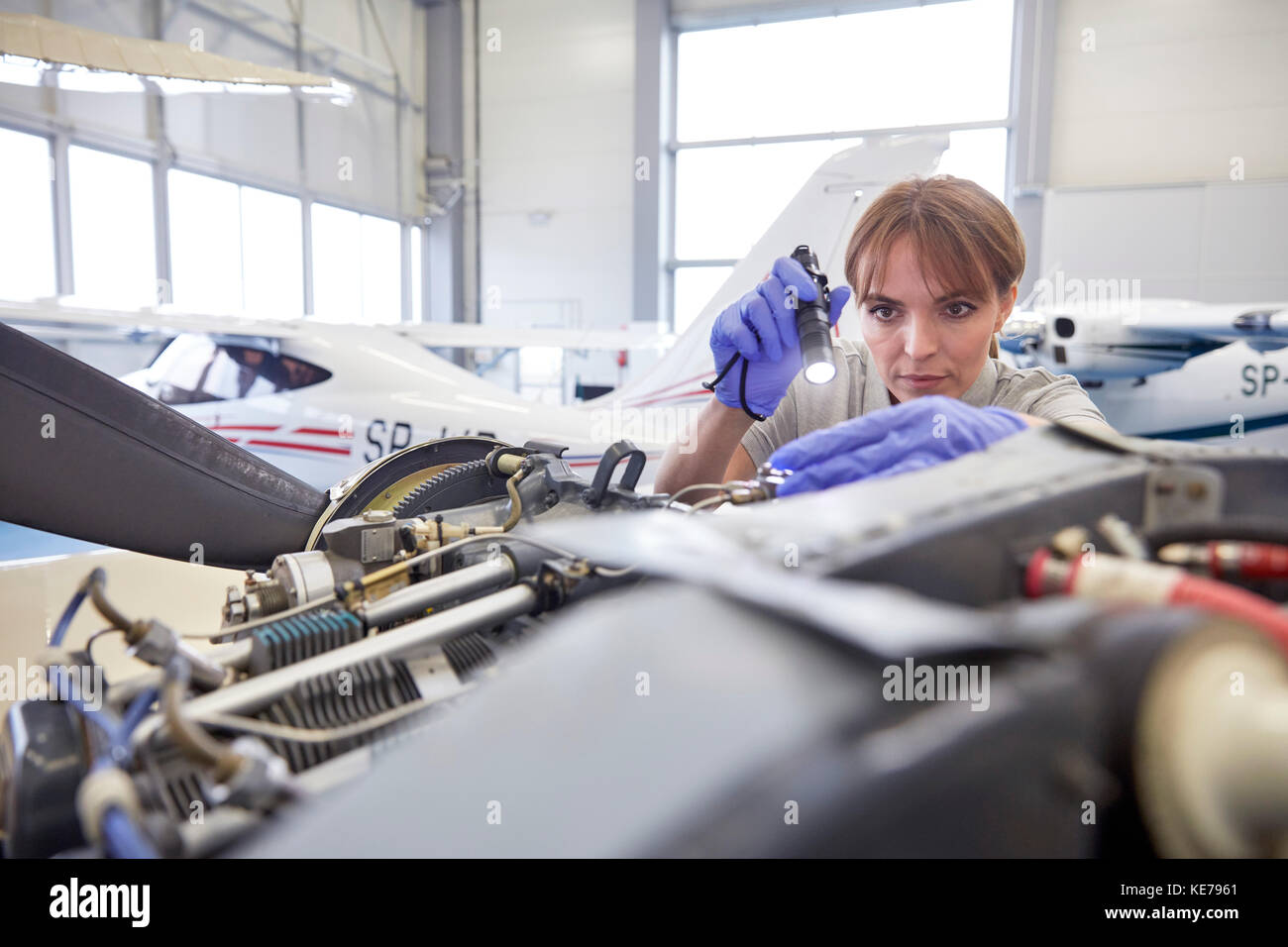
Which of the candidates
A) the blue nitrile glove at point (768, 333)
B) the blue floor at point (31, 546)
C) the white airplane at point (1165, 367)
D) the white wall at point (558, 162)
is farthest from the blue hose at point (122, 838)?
the white wall at point (558, 162)

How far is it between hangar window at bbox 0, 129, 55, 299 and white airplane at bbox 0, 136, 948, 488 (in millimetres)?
3054

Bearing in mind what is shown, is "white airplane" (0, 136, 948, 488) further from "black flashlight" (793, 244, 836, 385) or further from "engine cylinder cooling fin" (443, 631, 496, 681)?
"engine cylinder cooling fin" (443, 631, 496, 681)

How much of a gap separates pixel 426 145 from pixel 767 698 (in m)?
14.1

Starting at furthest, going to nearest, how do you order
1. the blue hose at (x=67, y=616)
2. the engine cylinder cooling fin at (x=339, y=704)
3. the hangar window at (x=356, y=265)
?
1. the hangar window at (x=356, y=265)
2. the blue hose at (x=67, y=616)
3. the engine cylinder cooling fin at (x=339, y=704)

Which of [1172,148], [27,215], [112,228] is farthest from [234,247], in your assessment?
[1172,148]

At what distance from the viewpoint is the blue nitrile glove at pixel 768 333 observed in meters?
1.52

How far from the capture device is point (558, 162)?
40.3ft

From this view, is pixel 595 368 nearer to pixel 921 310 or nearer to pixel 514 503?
pixel 921 310

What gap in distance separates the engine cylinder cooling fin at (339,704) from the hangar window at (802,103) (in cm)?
949

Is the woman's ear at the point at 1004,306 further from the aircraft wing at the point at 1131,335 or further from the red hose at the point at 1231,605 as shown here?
the aircraft wing at the point at 1131,335

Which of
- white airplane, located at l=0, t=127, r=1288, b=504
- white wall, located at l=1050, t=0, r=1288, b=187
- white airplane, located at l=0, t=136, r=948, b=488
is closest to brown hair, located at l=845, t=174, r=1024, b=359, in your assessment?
white airplane, located at l=0, t=127, r=1288, b=504

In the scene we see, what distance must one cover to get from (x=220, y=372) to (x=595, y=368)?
7.67 m

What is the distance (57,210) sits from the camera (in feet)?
24.0

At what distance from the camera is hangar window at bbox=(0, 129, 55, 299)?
22.9 feet
